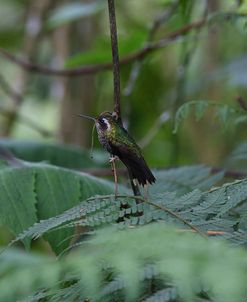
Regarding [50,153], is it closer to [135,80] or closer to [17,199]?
[17,199]

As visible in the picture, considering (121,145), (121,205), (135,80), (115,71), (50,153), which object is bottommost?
(121,205)

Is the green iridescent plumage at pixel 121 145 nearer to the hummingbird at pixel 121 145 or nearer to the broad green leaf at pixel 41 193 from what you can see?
the hummingbird at pixel 121 145

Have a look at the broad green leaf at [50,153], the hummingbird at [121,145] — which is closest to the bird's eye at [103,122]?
the hummingbird at [121,145]

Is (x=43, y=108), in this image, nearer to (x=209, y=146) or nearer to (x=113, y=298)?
(x=209, y=146)

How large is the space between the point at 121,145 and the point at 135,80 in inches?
77.6

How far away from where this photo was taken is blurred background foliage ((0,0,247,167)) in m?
2.84

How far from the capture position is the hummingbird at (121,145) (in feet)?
3.56

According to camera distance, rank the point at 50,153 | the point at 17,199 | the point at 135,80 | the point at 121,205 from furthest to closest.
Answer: the point at 135,80
the point at 50,153
the point at 17,199
the point at 121,205

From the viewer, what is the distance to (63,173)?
143 centimetres

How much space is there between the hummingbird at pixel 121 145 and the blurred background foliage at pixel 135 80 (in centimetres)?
137

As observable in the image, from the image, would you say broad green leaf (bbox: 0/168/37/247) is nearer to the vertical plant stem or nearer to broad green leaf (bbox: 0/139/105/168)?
the vertical plant stem

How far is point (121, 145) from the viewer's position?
1085mm

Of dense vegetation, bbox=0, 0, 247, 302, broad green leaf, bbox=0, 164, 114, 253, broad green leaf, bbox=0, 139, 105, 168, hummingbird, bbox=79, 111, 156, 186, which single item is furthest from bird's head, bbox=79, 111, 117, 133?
broad green leaf, bbox=0, 139, 105, 168

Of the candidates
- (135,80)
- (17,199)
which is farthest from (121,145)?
(135,80)
